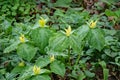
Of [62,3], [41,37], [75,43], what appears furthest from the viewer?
[62,3]

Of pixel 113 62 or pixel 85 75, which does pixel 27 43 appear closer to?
pixel 85 75

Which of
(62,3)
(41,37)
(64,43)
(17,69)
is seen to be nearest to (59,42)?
(64,43)

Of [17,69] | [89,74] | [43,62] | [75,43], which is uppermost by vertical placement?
[75,43]

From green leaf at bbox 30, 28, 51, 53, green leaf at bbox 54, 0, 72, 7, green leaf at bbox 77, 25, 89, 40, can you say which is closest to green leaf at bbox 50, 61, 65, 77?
green leaf at bbox 30, 28, 51, 53

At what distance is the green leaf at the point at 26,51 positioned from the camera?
282 centimetres

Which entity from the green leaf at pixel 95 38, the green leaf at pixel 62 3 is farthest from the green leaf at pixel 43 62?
the green leaf at pixel 62 3

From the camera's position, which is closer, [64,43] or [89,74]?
[64,43]

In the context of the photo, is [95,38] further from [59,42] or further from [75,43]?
[59,42]

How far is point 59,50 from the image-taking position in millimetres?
2701

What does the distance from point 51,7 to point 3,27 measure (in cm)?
110

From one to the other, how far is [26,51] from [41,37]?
0.63 ft

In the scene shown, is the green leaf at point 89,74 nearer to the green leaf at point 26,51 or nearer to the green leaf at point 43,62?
the green leaf at point 43,62

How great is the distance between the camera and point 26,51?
2.82 meters

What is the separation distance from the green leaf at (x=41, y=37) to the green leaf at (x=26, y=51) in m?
0.09
